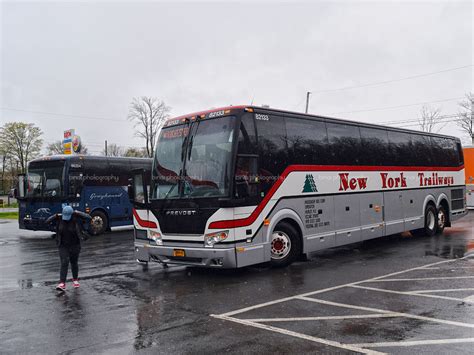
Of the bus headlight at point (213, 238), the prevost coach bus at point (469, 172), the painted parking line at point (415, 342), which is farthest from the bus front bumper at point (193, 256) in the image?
the prevost coach bus at point (469, 172)

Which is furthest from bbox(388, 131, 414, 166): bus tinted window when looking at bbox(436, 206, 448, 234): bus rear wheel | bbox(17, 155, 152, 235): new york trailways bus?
bbox(17, 155, 152, 235): new york trailways bus

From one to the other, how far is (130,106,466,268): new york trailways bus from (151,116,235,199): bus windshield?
0.07 feet

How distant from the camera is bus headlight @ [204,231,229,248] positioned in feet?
30.5

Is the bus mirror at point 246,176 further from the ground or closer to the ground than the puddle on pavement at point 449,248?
further from the ground

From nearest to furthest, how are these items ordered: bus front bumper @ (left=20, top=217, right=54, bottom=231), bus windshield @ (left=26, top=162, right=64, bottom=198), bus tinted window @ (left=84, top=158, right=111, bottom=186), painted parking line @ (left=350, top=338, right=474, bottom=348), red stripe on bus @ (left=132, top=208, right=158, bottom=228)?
painted parking line @ (left=350, top=338, right=474, bottom=348), red stripe on bus @ (left=132, top=208, right=158, bottom=228), bus front bumper @ (left=20, top=217, right=54, bottom=231), bus windshield @ (left=26, top=162, right=64, bottom=198), bus tinted window @ (left=84, top=158, right=111, bottom=186)

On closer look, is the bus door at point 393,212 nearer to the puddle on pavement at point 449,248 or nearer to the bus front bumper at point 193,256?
the puddle on pavement at point 449,248

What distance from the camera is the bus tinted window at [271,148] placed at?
393 inches

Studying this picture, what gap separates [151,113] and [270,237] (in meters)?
51.1

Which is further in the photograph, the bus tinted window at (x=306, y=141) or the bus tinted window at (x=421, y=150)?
the bus tinted window at (x=421, y=150)

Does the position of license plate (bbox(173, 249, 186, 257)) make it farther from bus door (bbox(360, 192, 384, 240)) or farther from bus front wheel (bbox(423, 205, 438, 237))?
bus front wheel (bbox(423, 205, 438, 237))

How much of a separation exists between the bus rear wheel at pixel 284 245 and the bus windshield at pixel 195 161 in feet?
6.23

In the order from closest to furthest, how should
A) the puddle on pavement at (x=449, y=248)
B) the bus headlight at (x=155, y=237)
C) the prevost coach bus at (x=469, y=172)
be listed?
the bus headlight at (x=155, y=237) < the puddle on pavement at (x=449, y=248) < the prevost coach bus at (x=469, y=172)

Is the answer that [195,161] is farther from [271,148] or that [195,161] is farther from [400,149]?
[400,149]

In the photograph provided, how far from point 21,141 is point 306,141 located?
57026 mm
